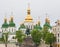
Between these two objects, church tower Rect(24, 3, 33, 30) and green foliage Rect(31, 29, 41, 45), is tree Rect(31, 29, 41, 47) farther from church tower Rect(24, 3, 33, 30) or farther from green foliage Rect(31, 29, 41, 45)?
church tower Rect(24, 3, 33, 30)

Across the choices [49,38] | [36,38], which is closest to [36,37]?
[36,38]

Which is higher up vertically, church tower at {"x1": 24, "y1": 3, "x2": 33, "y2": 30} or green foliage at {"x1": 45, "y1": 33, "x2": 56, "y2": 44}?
church tower at {"x1": 24, "y1": 3, "x2": 33, "y2": 30}

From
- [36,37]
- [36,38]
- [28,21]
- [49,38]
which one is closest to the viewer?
[49,38]

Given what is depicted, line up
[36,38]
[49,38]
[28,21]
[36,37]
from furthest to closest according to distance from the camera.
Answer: [28,21] → [36,38] → [36,37] → [49,38]

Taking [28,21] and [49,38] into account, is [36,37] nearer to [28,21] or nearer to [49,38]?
[49,38]

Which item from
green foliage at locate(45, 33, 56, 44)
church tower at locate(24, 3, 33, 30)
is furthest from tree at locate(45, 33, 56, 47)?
church tower at locate(24, 3, 33, 30)

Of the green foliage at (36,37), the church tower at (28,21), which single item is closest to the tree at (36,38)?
the green foliage at (36,37)

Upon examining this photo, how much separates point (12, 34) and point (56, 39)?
24549 millimetres

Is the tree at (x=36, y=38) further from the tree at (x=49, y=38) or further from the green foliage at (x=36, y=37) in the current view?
the tree at (x=49, y=38)

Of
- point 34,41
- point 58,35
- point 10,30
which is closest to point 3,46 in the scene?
point 34,41

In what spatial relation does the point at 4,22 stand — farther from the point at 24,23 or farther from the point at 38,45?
the point at 38,45

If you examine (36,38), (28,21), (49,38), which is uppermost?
(28,21)

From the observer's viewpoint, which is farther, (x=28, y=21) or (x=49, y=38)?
(x=28, y=21)

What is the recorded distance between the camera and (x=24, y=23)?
9756cm
